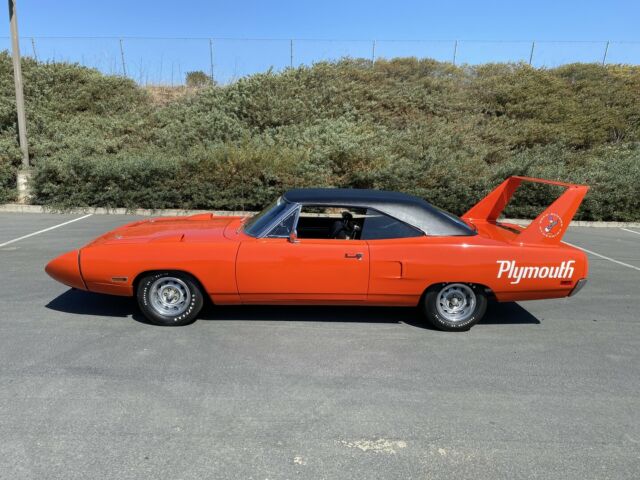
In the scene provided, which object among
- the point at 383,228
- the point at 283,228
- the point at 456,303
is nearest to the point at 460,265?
the point at 456,303

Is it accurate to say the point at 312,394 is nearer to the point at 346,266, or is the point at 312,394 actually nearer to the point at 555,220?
the point at 346,266

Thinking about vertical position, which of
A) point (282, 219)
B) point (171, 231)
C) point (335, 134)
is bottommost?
point (171, 231)

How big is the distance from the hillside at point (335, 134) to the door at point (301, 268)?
306 inches

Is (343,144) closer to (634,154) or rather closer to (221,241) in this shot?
(221,241)

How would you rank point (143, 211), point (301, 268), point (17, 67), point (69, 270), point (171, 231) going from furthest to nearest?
1. point (17, 67)
2. point (143, 211)
3. point (171, 231)
4. point (69, 270)
5. point (301, 268)

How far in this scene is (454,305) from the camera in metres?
4.72

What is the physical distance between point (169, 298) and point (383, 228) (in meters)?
2.15

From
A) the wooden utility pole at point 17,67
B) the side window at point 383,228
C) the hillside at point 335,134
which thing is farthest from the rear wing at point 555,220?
the wooden utility pole at point 17,67

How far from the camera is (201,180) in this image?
12.3 meters

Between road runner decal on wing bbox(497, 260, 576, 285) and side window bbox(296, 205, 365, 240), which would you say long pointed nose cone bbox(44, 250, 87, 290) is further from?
road runner decal on wing bbox(497, 260, 576, 285)

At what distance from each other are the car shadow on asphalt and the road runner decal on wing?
29.1 inches

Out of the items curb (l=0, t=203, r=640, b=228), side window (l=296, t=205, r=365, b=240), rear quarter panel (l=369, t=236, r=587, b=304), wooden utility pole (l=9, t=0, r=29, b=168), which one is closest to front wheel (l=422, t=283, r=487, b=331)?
rear quarter panel (l=369, t=236, r=587, b=304)

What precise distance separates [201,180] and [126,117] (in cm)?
830

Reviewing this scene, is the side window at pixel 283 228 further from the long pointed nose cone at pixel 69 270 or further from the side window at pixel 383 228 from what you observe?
the long pointed nose cone at pixel 69 270
